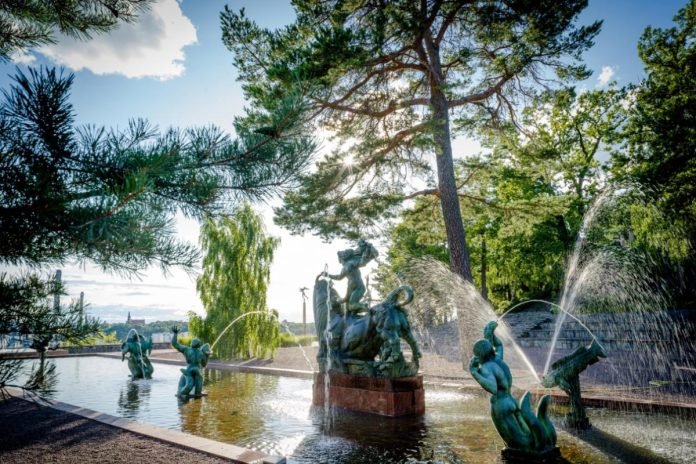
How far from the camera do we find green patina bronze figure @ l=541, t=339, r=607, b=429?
5.70 metres

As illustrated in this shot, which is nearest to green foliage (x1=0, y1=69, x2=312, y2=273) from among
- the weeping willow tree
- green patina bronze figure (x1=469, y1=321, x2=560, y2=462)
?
green patina bronze figure (x1=469, y1=321, x2=560, y2=462)

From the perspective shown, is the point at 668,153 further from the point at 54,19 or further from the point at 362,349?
the point at 54,19

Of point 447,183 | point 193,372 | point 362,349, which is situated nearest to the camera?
point 362,349

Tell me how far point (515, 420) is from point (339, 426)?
9.36ft

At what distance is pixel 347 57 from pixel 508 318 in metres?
26.2

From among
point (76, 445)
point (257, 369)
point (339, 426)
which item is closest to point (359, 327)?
point (339, 426)

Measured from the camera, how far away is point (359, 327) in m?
7.58

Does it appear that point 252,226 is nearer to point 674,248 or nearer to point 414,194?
point 414,194

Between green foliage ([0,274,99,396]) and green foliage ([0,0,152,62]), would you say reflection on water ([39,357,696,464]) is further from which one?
green foliage ([0,0,152,62])

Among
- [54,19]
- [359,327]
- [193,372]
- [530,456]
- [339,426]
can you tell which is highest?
[54,19]

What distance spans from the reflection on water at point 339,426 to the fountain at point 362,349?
34 cm

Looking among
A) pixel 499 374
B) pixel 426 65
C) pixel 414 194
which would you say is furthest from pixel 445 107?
pixel 499 374

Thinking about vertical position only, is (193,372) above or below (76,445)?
above

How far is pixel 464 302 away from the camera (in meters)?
13.4
